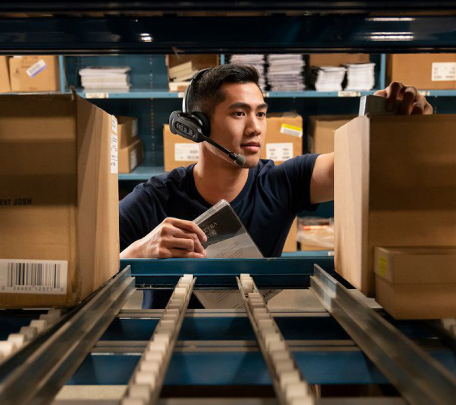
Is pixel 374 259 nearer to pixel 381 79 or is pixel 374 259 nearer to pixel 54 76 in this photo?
pixel 381 79

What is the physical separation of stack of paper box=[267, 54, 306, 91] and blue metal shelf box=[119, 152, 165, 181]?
97cm

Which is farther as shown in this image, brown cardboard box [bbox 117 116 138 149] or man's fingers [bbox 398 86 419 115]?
brown cardboard box [bbox 117 116 138 149]

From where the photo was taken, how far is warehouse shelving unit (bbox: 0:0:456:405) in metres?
0.57

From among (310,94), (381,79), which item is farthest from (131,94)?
(381,79)

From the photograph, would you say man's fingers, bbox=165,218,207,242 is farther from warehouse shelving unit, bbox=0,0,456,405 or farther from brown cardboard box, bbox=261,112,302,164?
brown cardboard box, bbox=261,112,302,164

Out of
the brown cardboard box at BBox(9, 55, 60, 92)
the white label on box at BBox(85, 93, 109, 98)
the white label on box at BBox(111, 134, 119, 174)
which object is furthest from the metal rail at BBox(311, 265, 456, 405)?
the brown cardboard box at BBox(9, 55, 60, 92)

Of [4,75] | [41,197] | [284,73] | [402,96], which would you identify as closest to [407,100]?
[402,96]

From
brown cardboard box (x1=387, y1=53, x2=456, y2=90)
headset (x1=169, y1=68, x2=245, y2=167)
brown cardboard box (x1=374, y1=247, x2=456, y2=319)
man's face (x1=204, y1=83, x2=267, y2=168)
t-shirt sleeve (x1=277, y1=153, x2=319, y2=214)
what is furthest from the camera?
brown cardboard box (x1=387, y1=53, x2=456, y2=90)

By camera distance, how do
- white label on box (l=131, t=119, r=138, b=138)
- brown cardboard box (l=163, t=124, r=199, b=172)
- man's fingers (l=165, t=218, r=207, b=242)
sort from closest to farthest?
man's fingers (l=165, t=218, r=207, b=242), brown cardboard box (l=163, t=124, r=199, b=172), white label on box (l=131, t=119, r=138, b=138)

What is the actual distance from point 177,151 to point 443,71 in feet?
5.83

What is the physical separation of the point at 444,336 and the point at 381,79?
2.54 metres

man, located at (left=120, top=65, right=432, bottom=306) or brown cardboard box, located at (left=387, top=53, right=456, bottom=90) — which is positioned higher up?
brown cardboard box, located at (left=387, top=53, right=456, bottom=90)

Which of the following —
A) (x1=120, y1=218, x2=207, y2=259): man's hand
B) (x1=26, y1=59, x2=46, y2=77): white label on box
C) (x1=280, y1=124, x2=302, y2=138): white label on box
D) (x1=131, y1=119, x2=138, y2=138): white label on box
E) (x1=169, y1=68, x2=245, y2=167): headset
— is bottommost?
(x1=120, y1=218, x2=207, y2=259): man's hand

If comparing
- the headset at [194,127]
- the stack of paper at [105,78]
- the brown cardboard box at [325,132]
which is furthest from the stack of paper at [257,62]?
the headset at [194,127]
